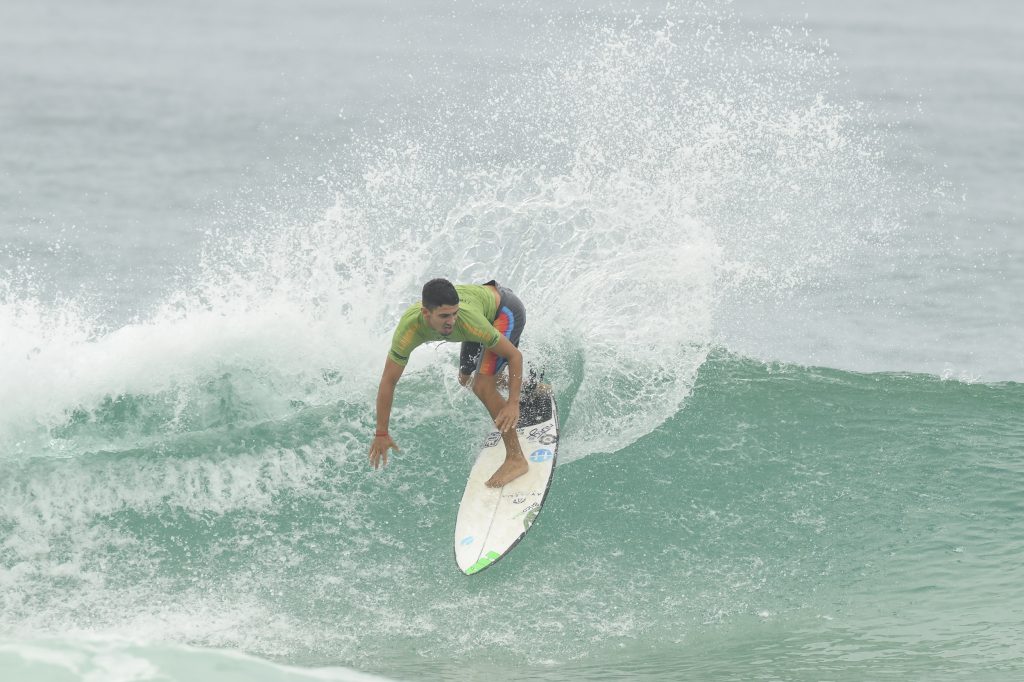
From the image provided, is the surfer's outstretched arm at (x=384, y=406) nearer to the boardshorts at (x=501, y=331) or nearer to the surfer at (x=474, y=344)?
the surfer at (x=474, y=344)

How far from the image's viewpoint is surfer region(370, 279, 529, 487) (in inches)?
288

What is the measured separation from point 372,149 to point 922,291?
381 inches

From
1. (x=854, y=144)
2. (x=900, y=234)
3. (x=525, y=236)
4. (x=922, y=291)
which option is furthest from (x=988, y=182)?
(x=525, y=236)

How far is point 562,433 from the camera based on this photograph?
9344mm

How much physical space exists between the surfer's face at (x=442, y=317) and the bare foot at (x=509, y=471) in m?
1.53

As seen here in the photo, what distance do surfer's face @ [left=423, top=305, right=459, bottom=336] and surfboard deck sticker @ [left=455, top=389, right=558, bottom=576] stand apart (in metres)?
1.47

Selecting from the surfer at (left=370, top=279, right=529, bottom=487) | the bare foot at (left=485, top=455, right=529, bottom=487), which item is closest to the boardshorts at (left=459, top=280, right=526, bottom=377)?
the surfer at (left=370, top=279, right=529, bottom=487)

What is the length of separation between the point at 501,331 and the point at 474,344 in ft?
1.19

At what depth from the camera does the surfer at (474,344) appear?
7305 mm

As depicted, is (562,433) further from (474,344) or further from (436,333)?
(436,333)

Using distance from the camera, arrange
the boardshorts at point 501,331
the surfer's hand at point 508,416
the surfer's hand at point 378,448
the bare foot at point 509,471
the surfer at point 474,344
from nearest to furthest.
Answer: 1. the surfer at point 474,344
2. the surfer's hand at point 378,448
3. the surfer's hand at point 508,416
4. the boardshorts at point 501,331
5. the bare foot at point 509,471

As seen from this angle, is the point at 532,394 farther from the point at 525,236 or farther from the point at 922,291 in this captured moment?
the point at 922,291

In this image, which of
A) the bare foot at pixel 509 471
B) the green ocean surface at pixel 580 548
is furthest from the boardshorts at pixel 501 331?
the green ocean surface at pixel 580 548

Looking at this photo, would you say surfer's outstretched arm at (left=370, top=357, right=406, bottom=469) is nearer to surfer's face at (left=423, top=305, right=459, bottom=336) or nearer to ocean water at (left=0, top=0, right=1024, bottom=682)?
surfer's face at (left=423, top=305, right=459, bottom=336)
